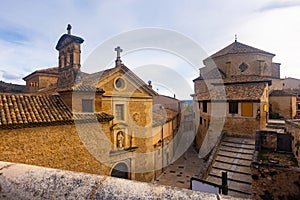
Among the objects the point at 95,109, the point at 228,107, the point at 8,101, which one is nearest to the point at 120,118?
the point at 95,109

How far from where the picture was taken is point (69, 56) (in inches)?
516

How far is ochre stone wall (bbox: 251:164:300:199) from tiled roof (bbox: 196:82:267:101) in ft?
30.4

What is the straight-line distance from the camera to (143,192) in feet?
4.34

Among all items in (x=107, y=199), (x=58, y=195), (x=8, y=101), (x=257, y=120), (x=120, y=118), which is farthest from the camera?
(x=257, y=120)

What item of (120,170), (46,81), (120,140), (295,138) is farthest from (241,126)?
(46,81)

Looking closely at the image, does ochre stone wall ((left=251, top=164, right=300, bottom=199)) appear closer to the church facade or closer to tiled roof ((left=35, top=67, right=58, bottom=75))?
the church facade

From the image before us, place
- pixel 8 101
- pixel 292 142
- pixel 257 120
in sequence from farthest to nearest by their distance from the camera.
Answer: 1. pixel 257 120
2. pixel 292 142
3. pixel 8 101

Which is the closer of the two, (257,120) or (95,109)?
(95,109)

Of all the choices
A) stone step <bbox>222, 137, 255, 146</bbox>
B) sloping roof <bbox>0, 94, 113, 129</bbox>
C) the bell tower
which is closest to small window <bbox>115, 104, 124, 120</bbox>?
sloping roof <bbox>0, 94, 113, 129</bbox>

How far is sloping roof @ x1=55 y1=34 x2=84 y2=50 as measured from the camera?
1245 cm

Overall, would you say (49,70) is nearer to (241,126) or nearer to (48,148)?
(48,148)

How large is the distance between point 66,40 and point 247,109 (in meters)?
16.1

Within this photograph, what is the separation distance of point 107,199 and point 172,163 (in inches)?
752

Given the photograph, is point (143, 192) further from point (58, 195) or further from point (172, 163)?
point (172, 163)
